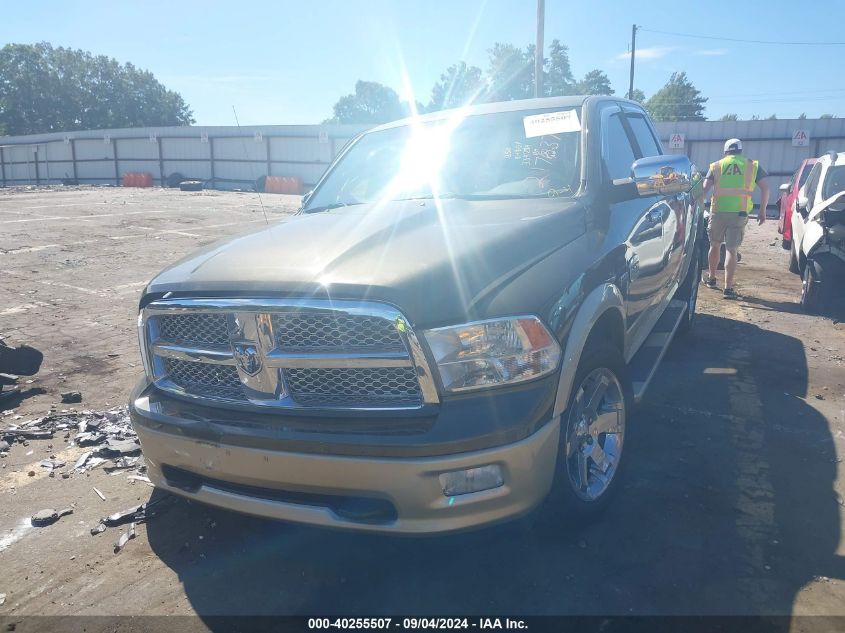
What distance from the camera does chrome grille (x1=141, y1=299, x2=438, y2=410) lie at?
2.39 m

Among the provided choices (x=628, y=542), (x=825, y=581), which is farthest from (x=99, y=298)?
(x=825, y=581)

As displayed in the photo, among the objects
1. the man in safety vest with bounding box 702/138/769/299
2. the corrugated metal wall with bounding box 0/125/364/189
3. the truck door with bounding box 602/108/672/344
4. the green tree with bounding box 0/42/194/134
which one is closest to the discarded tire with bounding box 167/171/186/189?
the corrugated metal wall with bounding box 0/125/364/189

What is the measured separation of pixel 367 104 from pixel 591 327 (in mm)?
95304

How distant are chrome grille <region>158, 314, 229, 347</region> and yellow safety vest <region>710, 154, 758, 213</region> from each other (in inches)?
299

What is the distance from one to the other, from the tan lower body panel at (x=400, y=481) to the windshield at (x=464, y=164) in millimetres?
1653

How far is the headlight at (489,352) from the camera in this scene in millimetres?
2385

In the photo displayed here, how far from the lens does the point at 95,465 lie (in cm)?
402

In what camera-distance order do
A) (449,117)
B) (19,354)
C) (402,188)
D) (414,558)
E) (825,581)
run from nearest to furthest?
(825,581)
(414,558)
(402,188)
(449,117)
(19,354)

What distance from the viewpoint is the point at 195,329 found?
2.79 meters

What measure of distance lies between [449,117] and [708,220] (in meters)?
5.71

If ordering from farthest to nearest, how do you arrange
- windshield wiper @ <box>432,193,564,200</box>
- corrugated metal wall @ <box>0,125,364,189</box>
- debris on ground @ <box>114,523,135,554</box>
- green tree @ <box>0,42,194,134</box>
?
green tree @ <box>0,42,194,134</box> → corrugated metal wall @ <box>0,125,364,189</box> → windshield wiper @ <box>432,193,564,200</box> → debris on ground @ <box>114,523,135,554</box>

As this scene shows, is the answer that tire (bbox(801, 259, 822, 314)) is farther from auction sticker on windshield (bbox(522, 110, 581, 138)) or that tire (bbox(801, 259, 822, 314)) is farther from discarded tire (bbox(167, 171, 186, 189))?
discarded tire (bbox(167, 171, 186, 189))

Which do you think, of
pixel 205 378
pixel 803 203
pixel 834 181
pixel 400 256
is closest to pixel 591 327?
pixel 400 256

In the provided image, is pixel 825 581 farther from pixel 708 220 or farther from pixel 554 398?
pixel 708 220
